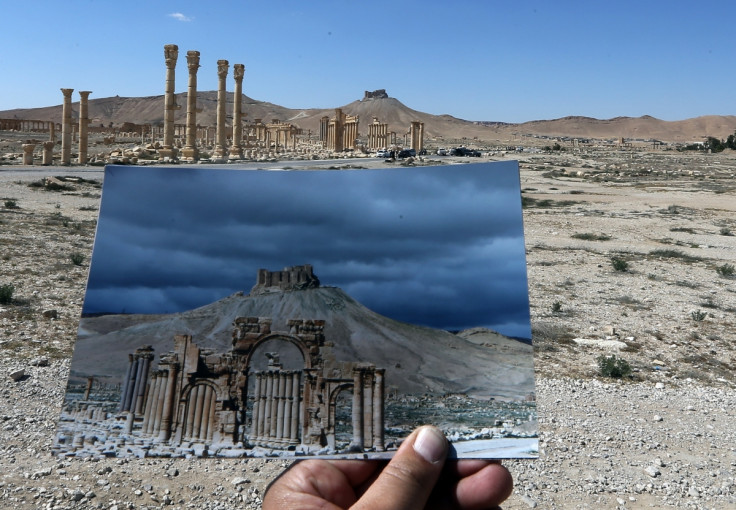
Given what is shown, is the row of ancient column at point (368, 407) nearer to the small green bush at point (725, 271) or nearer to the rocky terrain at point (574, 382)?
the rocky terrain at point (574, 382)

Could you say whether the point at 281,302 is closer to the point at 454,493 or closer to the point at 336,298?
the point at 336,298

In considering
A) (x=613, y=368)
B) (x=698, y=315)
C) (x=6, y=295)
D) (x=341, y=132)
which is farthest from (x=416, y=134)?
(x=613, y=368)

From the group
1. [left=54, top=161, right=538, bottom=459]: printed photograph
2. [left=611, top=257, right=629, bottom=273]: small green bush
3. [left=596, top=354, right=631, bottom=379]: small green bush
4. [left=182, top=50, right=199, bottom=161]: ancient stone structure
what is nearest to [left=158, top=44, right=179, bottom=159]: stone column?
[left=182, top=50, right=199, bottom=161]: ancient stone structure

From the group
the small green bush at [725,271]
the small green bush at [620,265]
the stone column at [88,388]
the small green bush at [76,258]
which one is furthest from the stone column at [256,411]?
the small green bush at [725,271]

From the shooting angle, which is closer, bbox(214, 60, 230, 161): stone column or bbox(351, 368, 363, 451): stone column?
bbox(351, 368, 363, 451): stone column

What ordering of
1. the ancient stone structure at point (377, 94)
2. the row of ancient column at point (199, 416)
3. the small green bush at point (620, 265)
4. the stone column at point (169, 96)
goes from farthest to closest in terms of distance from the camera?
the ancient stone structure at point (377, 94) → the stone column at point (169, 96) → the small green bush at point (620, 265) → the row of ancient column at point (199, 416)

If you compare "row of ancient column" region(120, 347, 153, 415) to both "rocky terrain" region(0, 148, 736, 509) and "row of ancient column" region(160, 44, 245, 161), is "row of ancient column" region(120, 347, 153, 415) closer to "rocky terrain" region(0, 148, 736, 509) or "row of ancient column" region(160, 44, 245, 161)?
"rocky terrain" region(0, 148, 736, 509)

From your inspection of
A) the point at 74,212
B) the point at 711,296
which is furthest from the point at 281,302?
the point at 74,212
